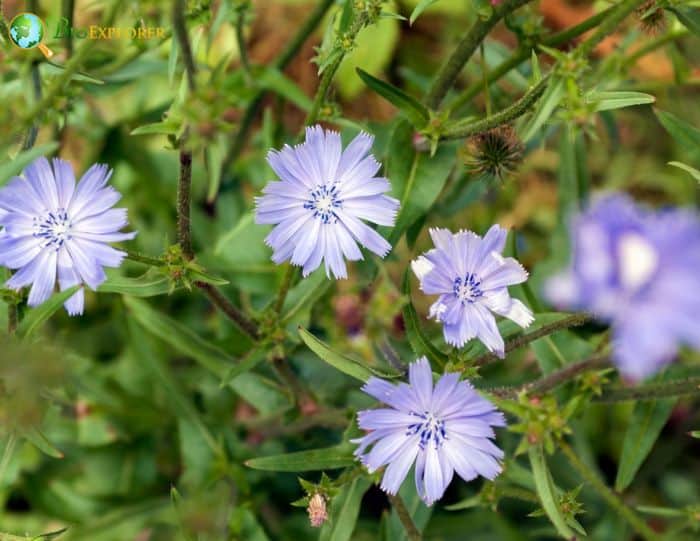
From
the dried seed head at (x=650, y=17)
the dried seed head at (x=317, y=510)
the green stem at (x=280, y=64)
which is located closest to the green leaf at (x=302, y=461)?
the dried seed head at (x=317, y=510)

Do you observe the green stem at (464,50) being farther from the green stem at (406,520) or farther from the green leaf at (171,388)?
the green leaf at (171,388)

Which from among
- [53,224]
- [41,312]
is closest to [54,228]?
[53,224]

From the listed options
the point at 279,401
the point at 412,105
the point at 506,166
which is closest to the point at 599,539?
the point at 279,401

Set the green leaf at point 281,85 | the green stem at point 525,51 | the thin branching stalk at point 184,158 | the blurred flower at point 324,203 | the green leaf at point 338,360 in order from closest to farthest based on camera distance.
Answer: the thin branching stalk at point 184,158 → the green leaf at point 338,360 → the blurred flower at point 324,203 → the green stem at point 525,51 → the green leaf at point 281,85

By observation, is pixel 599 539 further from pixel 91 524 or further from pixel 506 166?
pixel 91 524

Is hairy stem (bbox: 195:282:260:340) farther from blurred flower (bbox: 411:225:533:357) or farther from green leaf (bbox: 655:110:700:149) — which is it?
green leaf (bbox: 655:110:700:149)

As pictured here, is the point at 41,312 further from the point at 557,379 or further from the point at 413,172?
the point at 557,379

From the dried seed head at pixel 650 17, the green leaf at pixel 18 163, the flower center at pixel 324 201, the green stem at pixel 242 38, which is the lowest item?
the green leaf at pixel 18 163
